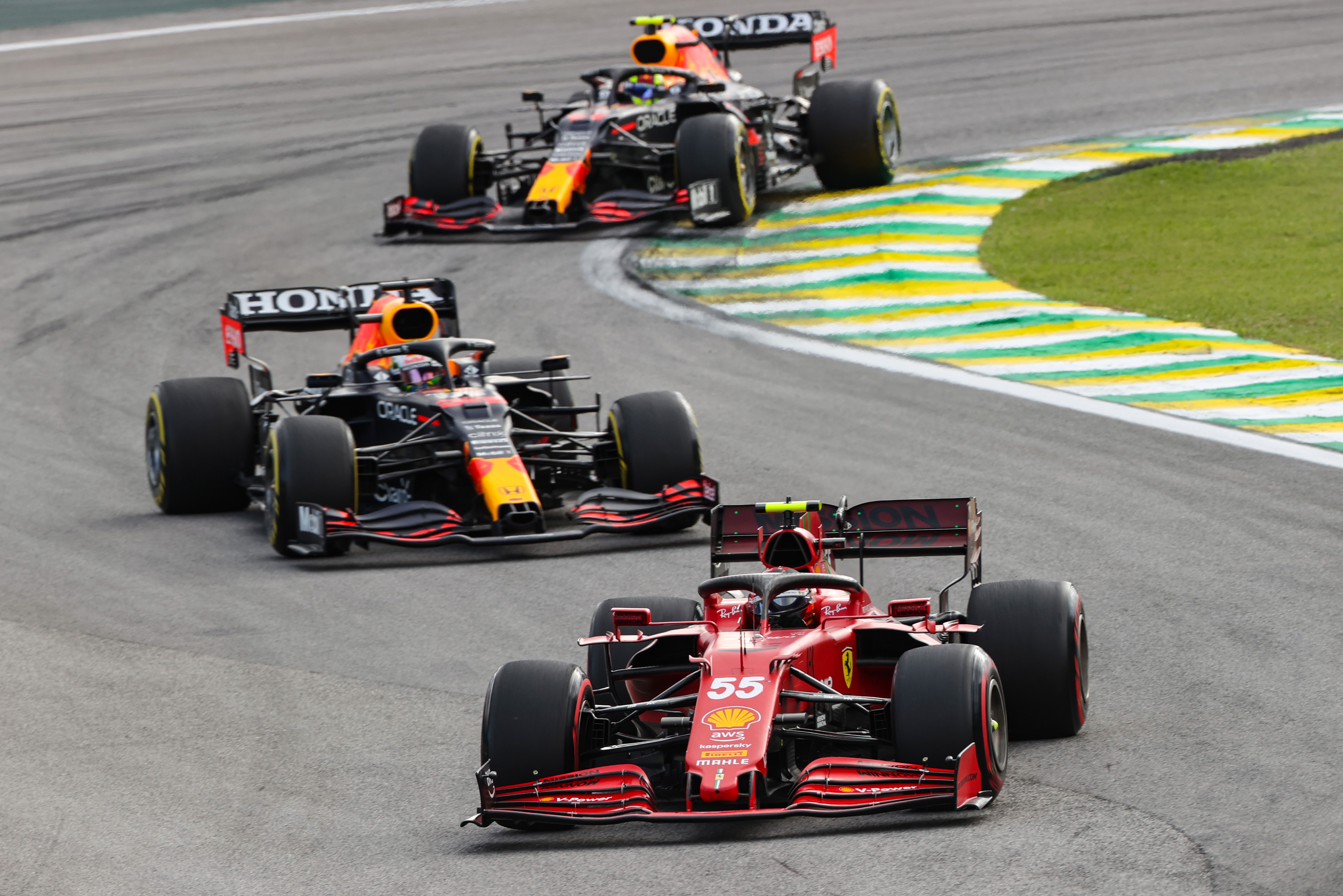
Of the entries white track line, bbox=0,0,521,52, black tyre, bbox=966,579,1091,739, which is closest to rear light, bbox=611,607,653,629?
black tyre, bbox=966,579,1091,739

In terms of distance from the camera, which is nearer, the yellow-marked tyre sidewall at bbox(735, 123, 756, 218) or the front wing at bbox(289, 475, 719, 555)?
the front wing at bbox(289, 475, 719, 555)

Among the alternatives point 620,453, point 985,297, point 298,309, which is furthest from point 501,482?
point 985,297

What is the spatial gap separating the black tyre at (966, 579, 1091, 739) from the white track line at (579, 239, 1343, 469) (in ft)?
18.1

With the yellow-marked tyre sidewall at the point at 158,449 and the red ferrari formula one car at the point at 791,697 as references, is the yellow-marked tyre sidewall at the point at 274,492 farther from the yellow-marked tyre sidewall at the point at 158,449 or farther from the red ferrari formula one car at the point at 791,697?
the red ferrari formula one car at the point at 791,697

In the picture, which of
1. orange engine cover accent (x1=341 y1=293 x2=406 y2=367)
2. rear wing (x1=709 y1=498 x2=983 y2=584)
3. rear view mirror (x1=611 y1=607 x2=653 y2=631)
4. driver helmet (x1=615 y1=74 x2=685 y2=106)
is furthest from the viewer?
driver helmet (x1=615 y1=74 x2=685 y2=106)

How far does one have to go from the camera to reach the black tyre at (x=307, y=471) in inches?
→ 506

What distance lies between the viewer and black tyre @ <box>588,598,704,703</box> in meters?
9.47

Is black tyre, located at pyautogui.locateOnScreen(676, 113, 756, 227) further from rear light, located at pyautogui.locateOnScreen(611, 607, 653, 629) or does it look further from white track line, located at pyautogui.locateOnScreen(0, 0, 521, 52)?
white track line, located at pyautogui.locateOnScreen(0, 0, 521, 52)

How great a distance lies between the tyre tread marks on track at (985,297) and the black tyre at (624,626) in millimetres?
6512

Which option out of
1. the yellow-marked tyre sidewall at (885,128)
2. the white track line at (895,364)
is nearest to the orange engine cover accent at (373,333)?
the white track line at (895,364)

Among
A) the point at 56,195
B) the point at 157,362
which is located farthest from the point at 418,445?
the point at 56,195

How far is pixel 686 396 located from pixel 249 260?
8.56 metres

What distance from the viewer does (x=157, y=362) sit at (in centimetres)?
1952

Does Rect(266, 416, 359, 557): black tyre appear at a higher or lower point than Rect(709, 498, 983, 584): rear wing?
lower
